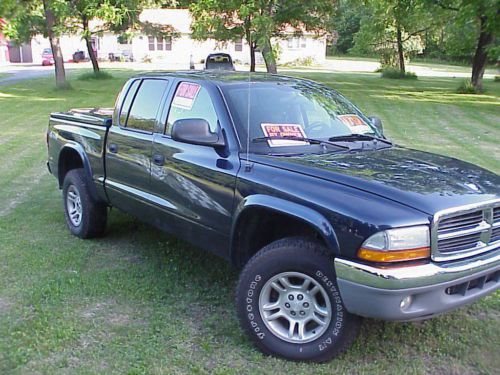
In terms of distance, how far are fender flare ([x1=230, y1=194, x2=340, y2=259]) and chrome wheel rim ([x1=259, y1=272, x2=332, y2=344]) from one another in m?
0.33

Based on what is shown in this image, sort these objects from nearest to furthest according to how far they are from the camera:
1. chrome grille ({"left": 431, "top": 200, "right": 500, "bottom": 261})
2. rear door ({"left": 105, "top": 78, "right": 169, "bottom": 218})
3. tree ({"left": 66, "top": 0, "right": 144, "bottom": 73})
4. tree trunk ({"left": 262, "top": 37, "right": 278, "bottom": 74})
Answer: chrome grille ({"left": 431, "top": 200, "right": 500, "bottom": 261}) < rear door ({"left": 105, "top": 78, "right": 169, "bottom": 218}) < tree ({"left": 66, "top": 0, "right": 144, "bottom": 73}) < tree trunk ({"left": 262, "top": 37, "right": 278, "bottom": 74})

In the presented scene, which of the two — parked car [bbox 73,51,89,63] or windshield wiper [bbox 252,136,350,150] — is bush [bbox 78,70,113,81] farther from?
windshield wiper [bbox 252,136,350,150]

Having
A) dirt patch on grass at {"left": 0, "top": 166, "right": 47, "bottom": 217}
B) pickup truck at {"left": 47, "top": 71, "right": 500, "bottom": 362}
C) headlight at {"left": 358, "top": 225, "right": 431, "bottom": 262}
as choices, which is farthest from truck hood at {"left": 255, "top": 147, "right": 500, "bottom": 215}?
dirt patch on grass at {"left": 0, "top": 166, "right": 47, "bottom": 217}

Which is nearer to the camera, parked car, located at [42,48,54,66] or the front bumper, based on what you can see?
the front bumper

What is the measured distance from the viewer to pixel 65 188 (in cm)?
593

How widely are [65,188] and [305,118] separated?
119 inches

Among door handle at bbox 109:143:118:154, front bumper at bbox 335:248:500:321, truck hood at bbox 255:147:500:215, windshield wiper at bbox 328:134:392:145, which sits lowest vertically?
front bumper at bbox 335:248:500:321

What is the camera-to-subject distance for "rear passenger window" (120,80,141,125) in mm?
5062

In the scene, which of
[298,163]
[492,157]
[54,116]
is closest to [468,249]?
[298,163]

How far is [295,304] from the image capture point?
337 cm

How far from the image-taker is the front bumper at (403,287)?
2.88 metres

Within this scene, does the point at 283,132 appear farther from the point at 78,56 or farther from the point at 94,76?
the point at 78,56

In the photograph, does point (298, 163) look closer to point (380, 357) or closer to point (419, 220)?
point (419, 220)

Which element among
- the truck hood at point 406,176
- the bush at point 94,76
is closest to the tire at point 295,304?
the truck hood at point 406,176
